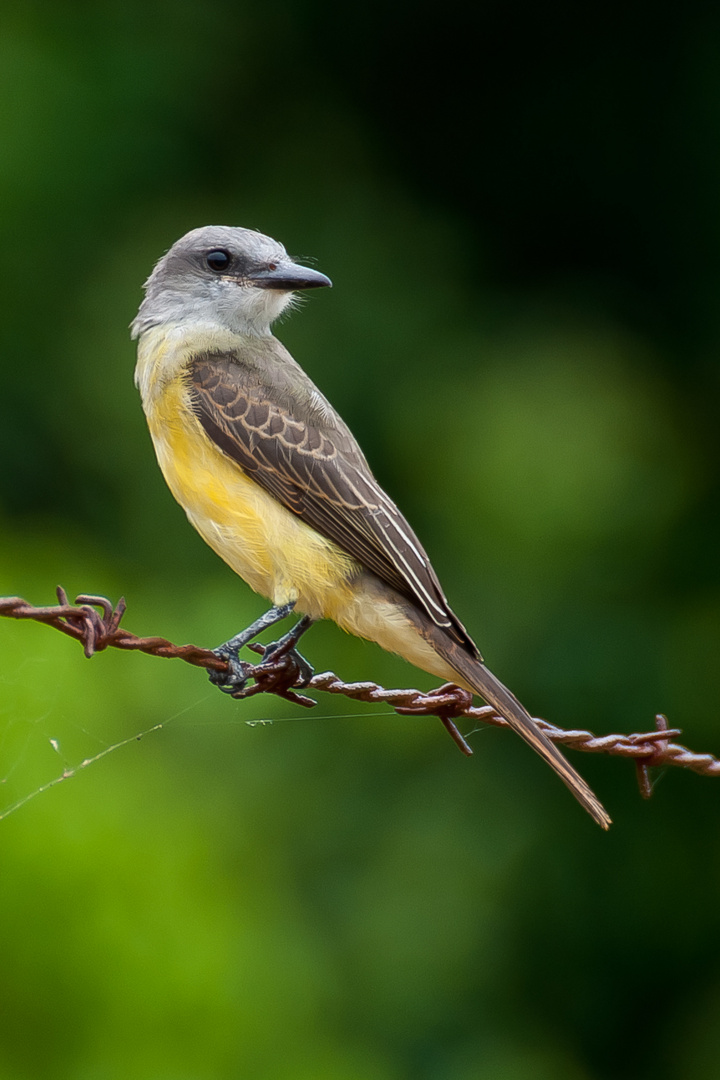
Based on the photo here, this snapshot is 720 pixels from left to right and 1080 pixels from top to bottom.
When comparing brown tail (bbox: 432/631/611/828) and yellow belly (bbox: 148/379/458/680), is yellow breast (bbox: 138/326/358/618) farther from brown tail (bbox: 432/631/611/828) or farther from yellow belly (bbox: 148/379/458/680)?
brown tail (bbox: 432/631/611/828)

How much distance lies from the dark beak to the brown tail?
1.05 meters

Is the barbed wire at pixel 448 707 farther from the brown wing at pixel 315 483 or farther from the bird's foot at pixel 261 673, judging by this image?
the brown wing at pixel 315 483

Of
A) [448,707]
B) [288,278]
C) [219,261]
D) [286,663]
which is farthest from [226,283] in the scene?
[448,707]

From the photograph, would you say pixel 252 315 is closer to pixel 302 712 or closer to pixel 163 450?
pixel 163 450

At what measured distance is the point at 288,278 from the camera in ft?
12.0

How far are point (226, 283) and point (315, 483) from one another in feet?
2.46

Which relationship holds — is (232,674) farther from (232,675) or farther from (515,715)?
(515,715)

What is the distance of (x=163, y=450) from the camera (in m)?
3.42

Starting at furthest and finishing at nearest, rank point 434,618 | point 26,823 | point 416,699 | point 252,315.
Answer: point 26,823 → point 252,315 → point 434,618 → point 416,699

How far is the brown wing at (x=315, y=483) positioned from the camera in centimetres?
329

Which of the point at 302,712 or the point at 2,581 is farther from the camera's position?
the point at 302,712

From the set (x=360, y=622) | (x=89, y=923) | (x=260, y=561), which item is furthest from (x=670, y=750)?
(x=89, y=923)

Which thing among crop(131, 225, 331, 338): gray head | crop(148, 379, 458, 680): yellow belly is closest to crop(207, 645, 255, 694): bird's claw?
crop(148, 379, 458, 680): yellow belly

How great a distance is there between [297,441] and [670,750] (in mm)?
1180
